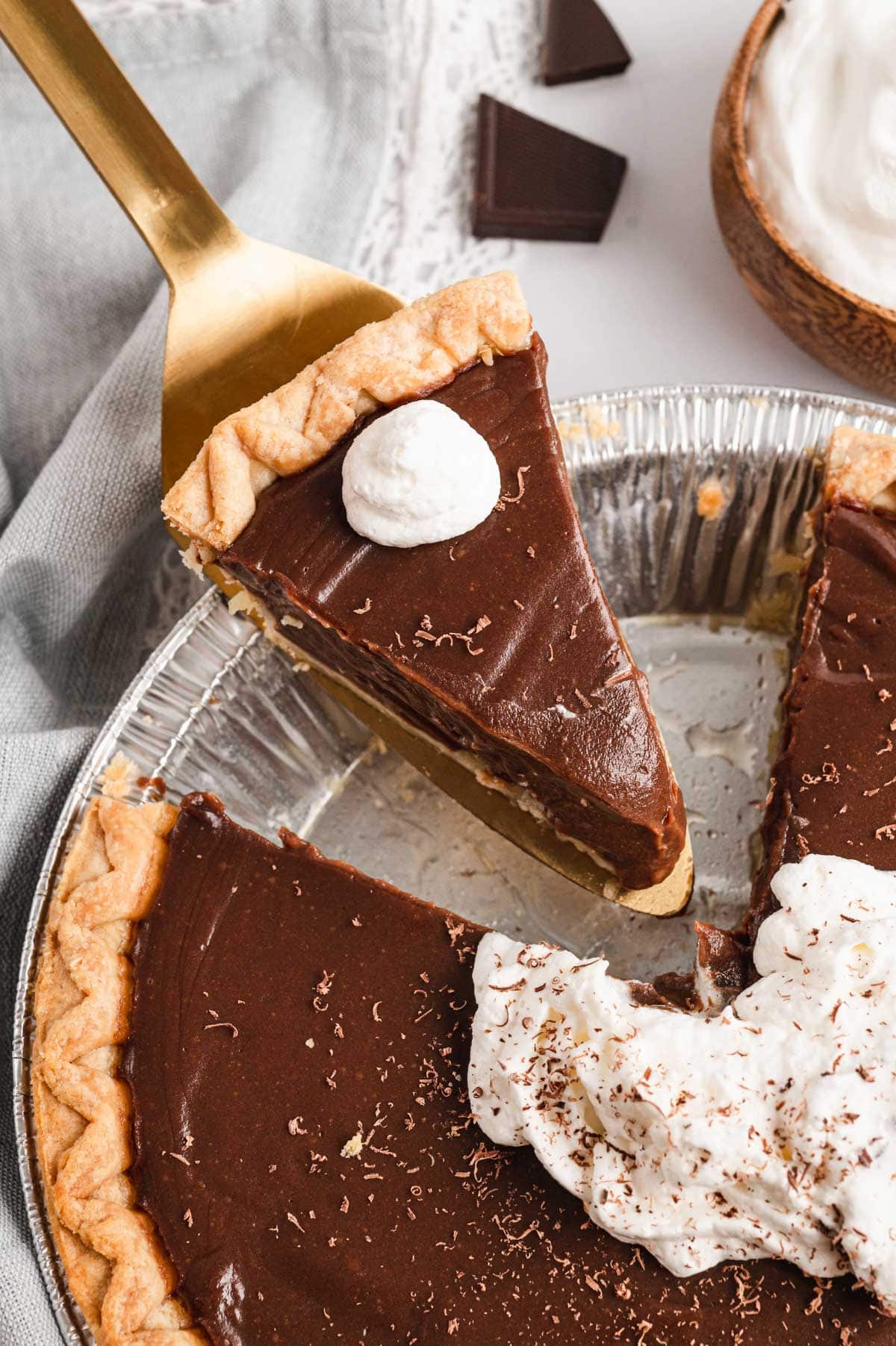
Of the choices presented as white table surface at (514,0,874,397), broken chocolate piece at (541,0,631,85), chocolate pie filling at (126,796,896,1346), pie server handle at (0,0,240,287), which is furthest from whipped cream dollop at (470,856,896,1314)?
broken chocolate piece at (541,0,631,85)

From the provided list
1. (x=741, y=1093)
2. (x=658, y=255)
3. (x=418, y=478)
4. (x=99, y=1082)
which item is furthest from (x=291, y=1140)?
(x=658, y=255)

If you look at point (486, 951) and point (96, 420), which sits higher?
point (96, 420)

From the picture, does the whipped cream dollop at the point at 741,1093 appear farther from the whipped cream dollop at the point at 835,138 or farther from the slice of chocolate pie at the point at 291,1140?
the whipped cream dollop at the point at 835,138

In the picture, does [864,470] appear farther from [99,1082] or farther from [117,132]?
[99,1082]

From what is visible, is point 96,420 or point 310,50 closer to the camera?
point 96,420

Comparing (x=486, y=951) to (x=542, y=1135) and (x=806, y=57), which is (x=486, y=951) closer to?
A: (x=542, y=1135)

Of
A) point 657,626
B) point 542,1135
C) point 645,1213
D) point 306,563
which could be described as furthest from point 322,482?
point 645,1213

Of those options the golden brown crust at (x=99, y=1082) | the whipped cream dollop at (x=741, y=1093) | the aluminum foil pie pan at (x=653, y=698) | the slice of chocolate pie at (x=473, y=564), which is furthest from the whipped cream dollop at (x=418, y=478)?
the whipped cream dollop at (x=741, y=1093)
